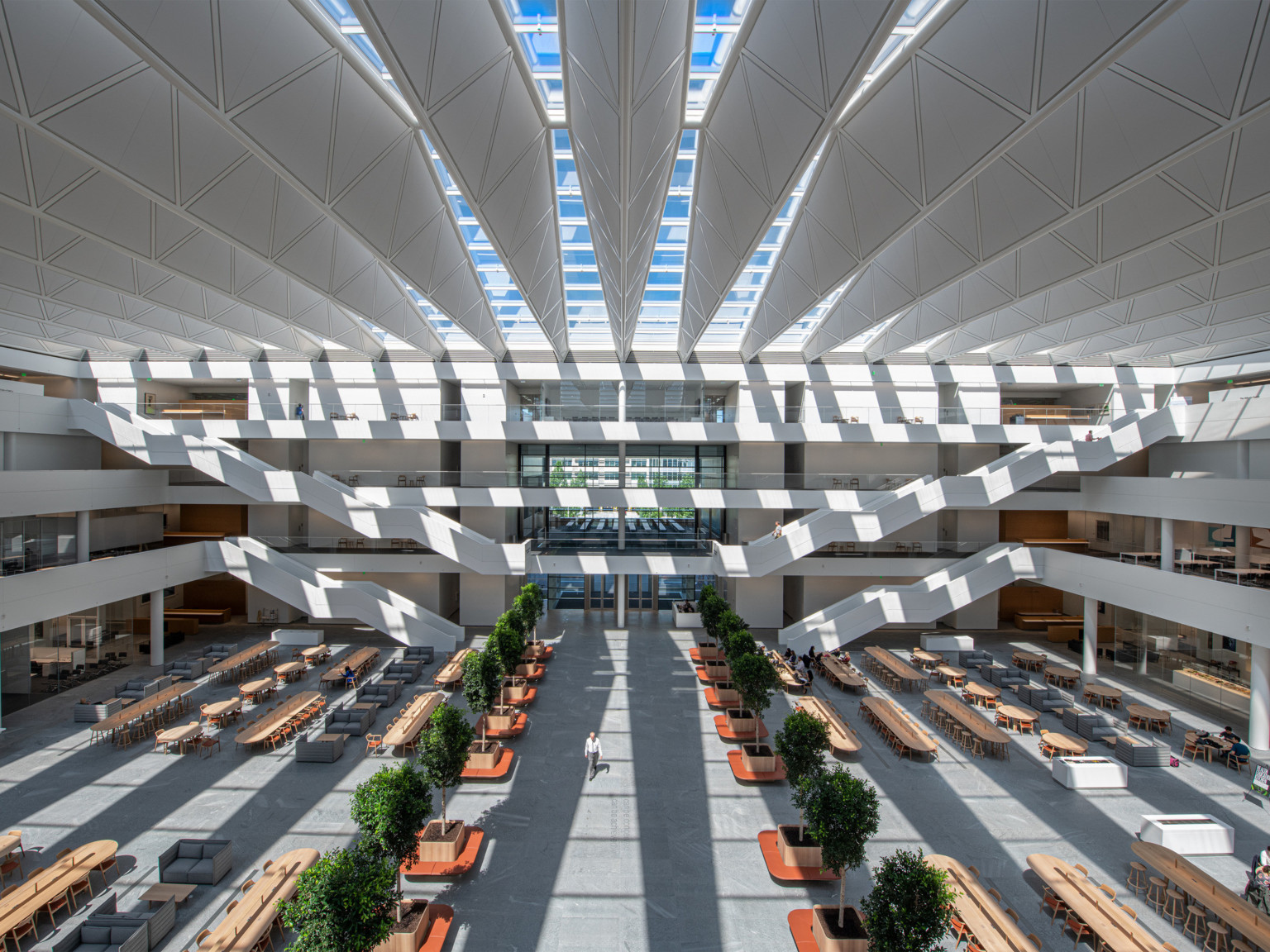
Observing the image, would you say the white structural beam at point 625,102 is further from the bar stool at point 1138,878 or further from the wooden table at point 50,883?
the bar stool at point 1138,878

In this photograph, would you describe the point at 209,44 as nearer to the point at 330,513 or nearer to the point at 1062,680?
the point at 330,513

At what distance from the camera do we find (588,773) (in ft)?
48.1

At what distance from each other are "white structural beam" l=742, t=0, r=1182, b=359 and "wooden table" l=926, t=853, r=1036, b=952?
10.7 metres

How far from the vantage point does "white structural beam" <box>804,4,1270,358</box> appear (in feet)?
27.2

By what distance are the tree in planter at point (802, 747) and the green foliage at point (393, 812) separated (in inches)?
254

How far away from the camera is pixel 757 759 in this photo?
14773mm

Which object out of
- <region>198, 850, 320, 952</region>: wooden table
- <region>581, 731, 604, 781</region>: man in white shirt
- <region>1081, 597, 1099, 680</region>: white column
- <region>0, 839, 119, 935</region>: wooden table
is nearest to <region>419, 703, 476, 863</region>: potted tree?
<region>198, 850, 320, 952</region>: wooden table

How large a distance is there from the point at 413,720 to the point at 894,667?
53.5ft

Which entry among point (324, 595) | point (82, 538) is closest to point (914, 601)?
point (324, 595)

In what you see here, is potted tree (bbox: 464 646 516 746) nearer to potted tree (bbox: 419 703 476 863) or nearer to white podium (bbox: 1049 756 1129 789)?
potted tree (bbox: 419 703 476 863)

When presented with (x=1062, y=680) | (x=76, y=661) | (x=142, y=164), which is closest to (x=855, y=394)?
(x=1062, y=680)

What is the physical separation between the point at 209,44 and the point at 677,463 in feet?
88.3

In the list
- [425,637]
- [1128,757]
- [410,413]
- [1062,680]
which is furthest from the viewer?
[410,413]

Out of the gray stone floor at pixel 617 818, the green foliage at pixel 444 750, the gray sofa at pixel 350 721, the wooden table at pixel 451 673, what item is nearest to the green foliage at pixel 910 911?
the gray stone floor at pixel 617 818
